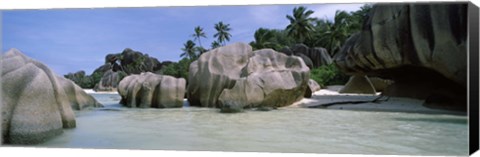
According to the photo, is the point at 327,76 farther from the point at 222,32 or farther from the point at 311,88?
the point at 222,32

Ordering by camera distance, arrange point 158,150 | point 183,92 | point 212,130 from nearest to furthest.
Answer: point 158,150 < point 212,130 < point 183,92

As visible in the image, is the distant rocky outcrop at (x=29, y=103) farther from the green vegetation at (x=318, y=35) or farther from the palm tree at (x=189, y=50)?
the green vegetation at (x=318, y=35)

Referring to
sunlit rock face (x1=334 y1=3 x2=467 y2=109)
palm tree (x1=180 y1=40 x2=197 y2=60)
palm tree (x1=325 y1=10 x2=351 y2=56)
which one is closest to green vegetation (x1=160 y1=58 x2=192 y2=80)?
palm tree (x1=180 y1=40 x2=197 y2=60)

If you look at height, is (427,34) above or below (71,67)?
above

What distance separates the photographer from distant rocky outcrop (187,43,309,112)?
726cm

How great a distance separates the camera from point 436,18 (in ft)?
14.5

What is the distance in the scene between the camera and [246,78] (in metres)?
7.98

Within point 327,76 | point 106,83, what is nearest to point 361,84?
point 327,76

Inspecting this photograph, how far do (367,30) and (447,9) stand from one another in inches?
115

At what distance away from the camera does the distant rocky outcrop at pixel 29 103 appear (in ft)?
14.4

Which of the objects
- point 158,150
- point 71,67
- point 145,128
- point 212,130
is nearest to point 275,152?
point 212,130

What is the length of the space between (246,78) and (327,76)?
4.80ft

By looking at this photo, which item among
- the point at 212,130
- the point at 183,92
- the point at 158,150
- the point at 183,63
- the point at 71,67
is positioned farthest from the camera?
the point at 183,92

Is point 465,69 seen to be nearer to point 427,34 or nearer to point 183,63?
point 427,34
